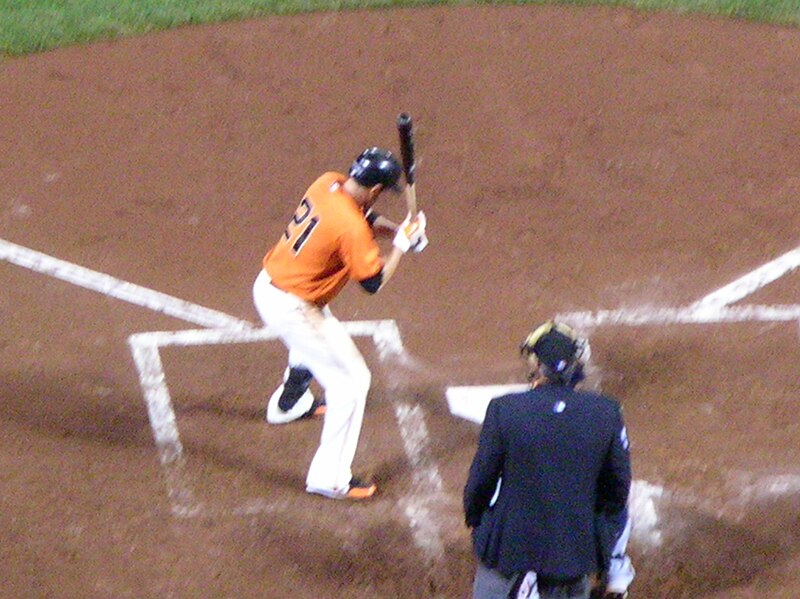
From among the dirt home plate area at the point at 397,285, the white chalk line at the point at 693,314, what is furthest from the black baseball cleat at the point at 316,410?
the white chalk line at the point at 693,314

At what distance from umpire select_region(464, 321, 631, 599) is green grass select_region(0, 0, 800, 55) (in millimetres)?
6592

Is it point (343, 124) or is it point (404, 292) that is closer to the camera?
point (404, 292)

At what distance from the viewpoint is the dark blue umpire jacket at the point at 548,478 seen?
3.87 m

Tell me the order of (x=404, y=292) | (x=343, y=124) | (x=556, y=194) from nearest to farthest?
(x=404, y=292)
(x=556, y=194)
(x=343, y=124)

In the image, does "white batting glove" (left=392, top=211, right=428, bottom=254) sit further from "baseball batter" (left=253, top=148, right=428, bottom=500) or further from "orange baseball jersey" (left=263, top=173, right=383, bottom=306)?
"orange baseball jersey" (left=263, top=173, right=383, bottom=306)

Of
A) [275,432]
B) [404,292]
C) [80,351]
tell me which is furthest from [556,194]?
[80,351]

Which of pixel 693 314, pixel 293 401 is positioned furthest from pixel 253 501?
pixel 693 314

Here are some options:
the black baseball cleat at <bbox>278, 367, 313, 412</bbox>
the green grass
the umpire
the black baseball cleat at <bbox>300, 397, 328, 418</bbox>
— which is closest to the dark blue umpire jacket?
the umpire

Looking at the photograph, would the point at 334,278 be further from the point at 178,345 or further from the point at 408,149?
the point at 178,345

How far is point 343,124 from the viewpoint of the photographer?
335 inches

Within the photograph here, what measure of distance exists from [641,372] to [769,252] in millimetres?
1597

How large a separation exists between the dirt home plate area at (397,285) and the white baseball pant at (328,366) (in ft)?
0.80

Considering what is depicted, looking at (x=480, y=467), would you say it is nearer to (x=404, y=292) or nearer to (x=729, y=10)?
(x=404, y=292)

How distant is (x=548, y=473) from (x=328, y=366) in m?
1.94
